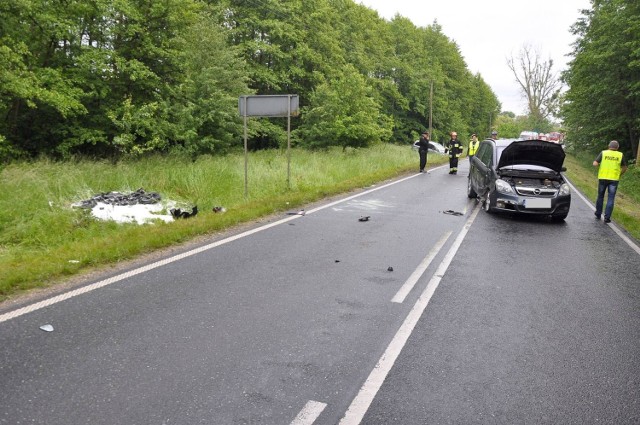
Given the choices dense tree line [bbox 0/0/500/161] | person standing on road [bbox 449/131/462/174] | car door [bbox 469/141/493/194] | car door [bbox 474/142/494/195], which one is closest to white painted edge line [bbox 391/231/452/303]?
car door [bbox 474/142/494/195]

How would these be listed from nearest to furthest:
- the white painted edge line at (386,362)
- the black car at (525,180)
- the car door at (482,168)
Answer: the white painted edge line at (386,362)
the black car at (525,180)
the car door at (482,168)

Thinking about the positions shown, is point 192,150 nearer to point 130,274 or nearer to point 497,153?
point 497,153

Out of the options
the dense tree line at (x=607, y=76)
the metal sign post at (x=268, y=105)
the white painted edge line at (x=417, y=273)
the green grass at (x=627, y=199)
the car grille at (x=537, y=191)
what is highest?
the dense tree line at (x=607, y=76)

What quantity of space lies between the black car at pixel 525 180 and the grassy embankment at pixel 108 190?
5.29 feet

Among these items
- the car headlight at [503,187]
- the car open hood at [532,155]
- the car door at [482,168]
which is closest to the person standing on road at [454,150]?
the car door at [482,168]

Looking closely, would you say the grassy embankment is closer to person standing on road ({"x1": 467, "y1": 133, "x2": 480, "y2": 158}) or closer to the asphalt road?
the asphalt road

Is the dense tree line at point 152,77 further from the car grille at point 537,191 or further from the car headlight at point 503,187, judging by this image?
the car grille at point 537,191

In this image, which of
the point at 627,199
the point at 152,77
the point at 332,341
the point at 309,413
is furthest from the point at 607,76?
the point at 309,413

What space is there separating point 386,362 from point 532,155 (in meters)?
9.03

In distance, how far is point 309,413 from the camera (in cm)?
281

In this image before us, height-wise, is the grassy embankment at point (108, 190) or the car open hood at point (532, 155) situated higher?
the car open hood at point (532, 155)

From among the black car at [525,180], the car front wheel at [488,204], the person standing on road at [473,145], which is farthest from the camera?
the person standing on road at [473,145]

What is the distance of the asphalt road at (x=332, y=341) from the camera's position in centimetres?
288

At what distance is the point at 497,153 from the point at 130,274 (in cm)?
912
